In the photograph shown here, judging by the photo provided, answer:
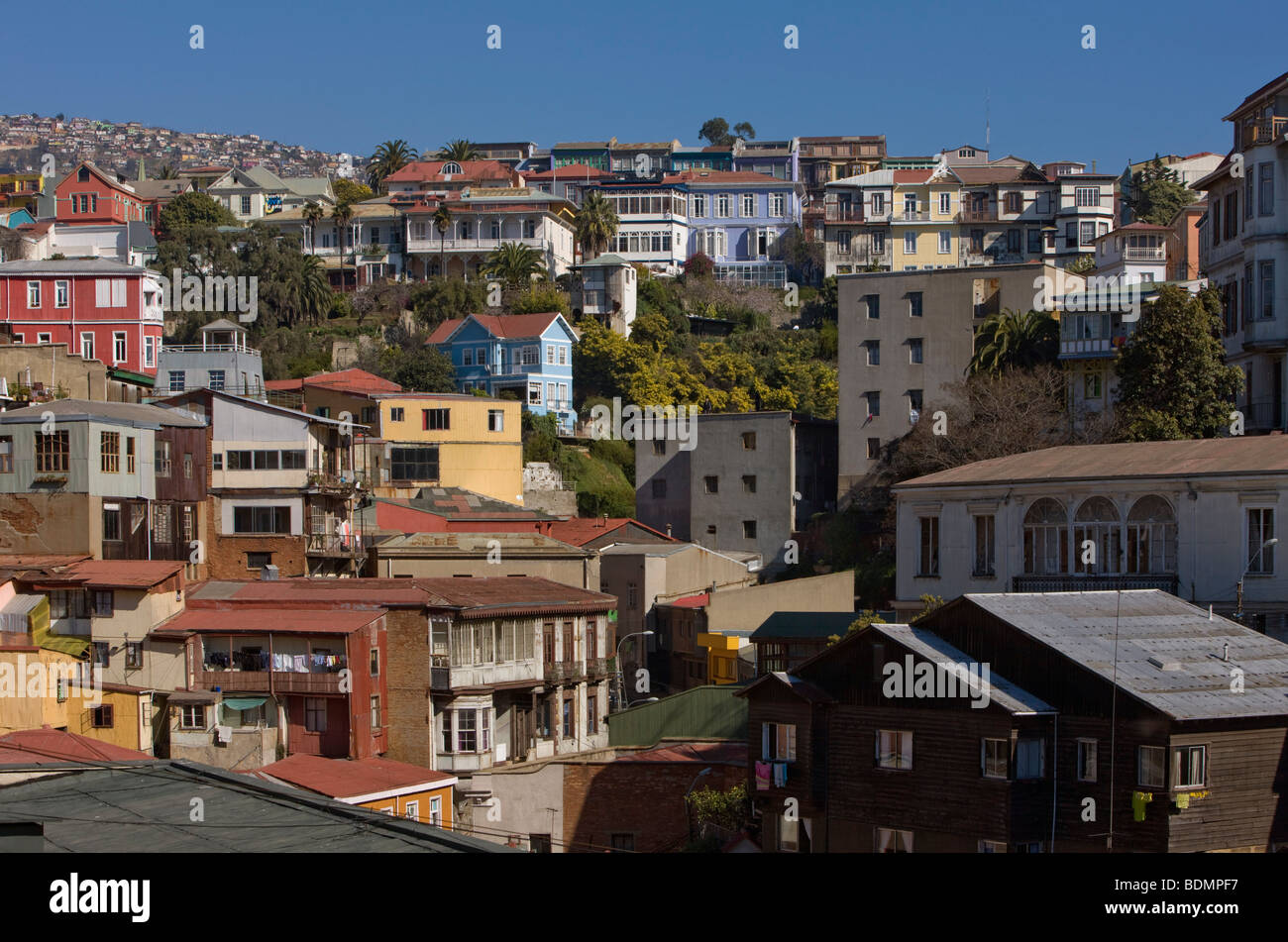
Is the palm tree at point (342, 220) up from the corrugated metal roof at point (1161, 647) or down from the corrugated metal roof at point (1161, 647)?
up

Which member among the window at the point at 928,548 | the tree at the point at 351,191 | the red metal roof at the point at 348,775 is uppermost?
the tree at the point at 351,191

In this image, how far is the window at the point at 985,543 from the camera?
41094 millimetres

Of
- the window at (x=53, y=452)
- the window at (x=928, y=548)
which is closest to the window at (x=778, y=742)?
the window at (x=928, y=548)

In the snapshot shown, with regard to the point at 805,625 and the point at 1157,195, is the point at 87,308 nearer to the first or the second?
the point at 805,625

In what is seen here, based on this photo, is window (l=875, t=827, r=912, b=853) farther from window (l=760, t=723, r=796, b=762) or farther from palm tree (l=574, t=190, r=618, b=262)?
palm tree (l=574, t=190, r=618, b=262)

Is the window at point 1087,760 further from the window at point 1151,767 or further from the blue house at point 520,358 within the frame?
the blue house at point 520,358

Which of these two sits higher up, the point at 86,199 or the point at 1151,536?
the point at 86,199

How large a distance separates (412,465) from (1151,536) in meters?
40.7

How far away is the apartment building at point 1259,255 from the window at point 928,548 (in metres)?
16.9

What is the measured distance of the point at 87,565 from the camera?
4841 cm

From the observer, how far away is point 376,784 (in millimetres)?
38219

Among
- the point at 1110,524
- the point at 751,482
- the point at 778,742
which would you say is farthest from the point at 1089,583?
the point at 751,482
